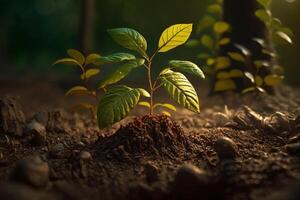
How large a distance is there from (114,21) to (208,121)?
5.04 meters

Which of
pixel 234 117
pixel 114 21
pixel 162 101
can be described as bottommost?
pixel 162 101

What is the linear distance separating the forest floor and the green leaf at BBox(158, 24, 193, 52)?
0.42 metres

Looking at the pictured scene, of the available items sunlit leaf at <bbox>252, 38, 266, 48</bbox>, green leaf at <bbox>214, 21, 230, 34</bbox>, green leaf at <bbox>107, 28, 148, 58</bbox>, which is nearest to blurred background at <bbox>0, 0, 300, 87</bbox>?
green leaf at <bbox>214, 21, 230, 34</bbox>

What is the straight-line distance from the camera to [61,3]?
8297 mm

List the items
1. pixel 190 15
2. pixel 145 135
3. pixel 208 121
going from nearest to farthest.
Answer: pixel 145 135, pixel 208 121, pixel 190 15

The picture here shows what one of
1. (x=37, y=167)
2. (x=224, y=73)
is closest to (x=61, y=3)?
(x=224, y=73)

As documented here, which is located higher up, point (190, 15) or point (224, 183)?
point (190, 15)

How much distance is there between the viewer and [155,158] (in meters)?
1.98

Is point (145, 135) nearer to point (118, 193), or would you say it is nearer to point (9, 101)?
point (118, 193)

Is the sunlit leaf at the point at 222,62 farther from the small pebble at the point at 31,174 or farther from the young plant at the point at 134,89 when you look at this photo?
the small pebble at the point at 31,174

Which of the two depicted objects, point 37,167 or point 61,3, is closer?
point 37,167

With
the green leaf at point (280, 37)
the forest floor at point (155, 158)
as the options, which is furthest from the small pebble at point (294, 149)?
the green leaf at point (280, 37)

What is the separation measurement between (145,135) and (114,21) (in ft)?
18.7

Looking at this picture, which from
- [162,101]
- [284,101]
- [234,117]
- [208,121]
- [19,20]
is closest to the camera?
[234,117]
